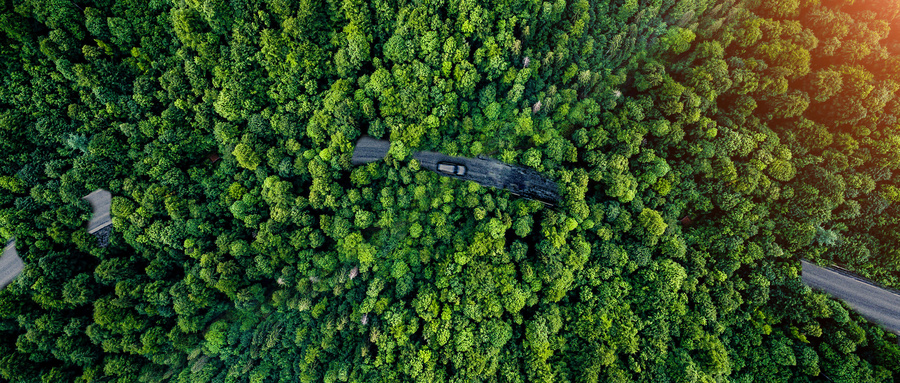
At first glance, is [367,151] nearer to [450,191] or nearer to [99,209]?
[450,191]

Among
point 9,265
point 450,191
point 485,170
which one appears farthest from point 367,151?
point 9,265

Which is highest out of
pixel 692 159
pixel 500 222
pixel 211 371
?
pixel 692 159

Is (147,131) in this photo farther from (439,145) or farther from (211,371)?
(439,145)

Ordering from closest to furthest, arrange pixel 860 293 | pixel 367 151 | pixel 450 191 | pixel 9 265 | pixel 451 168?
pixel 9 265, pixel 860 293, pixel 450 191, pixel 367 151, pixel 451 168

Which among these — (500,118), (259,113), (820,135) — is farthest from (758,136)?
(259,113)

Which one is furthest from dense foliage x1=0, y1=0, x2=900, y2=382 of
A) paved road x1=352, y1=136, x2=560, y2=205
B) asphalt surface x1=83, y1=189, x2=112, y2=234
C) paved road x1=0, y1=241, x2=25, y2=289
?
paved road x1=0, y1=241, x2=25, y2=289

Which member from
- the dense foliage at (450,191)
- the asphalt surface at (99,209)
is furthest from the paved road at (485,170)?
A: the asphalt surface at (99,209)
